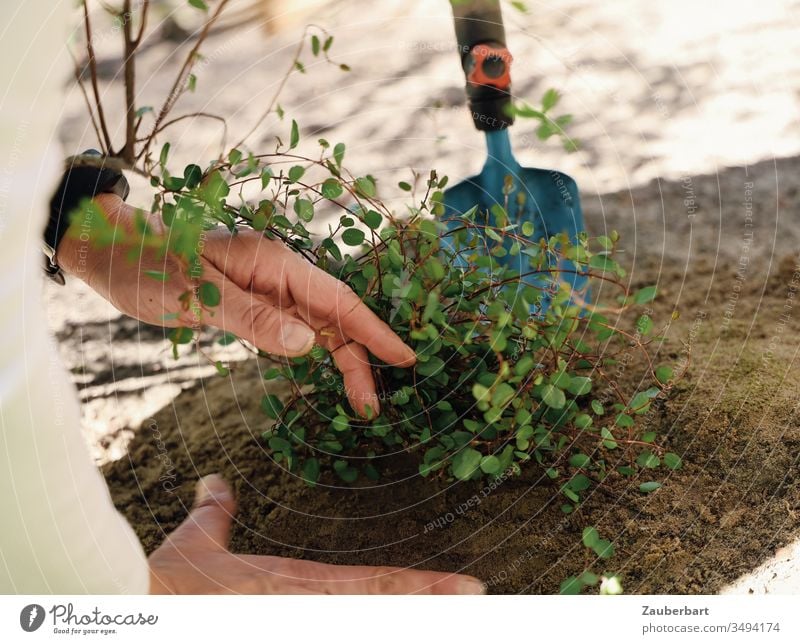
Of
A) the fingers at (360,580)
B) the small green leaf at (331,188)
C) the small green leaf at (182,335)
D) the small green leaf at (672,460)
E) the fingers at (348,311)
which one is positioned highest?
the small green leaf at (331,188)

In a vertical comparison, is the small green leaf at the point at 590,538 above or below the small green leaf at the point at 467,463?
below

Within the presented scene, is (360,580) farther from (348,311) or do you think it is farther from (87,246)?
(87,246)

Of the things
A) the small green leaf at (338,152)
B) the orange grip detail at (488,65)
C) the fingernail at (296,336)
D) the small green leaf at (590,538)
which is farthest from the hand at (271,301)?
the orange grip detail at (488,65)

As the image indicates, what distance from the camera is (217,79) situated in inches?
56.3

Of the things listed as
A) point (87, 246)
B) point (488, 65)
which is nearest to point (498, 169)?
point (488, 65)

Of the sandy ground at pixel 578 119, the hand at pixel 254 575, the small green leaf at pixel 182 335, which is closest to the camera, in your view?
the small green leaf at pixel 182 335

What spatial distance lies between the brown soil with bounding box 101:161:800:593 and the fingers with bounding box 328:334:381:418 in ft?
0.35

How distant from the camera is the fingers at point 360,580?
0.79 m

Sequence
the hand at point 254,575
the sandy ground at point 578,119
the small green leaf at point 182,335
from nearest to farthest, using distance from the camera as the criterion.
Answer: the small green leaf at point 182,335, the hand at point 254,575, the sandy ground at point 578,119

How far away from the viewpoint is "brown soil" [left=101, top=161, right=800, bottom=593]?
0.79 metres

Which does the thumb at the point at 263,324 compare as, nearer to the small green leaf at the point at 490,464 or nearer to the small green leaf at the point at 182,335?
the small green leaf at the point at 182,335

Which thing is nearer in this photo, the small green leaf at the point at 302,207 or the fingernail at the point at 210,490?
the small green leaf at the point at 302,207

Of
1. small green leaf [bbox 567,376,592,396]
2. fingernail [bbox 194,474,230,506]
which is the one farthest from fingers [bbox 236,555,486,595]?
small green leaf [bbox 567,376,592,396]
